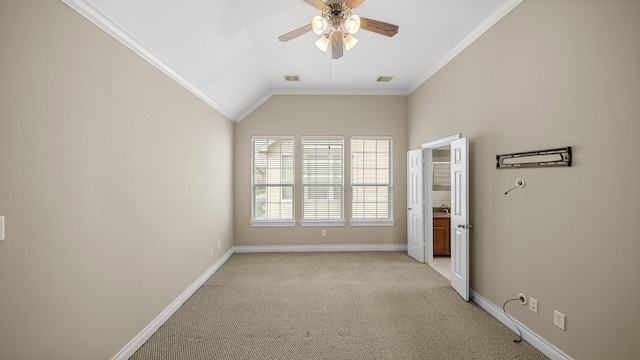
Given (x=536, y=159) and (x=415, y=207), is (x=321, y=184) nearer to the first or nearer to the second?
(x=415, y=207)

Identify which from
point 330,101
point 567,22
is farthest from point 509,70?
point 330,101

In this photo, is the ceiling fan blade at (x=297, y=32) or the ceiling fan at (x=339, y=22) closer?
the ceiling fan at (x=339, y=22)

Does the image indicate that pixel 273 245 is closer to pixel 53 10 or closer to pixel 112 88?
pixel 112 88

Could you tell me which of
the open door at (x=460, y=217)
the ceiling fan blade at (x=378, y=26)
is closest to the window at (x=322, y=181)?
the open door at (x=460, y=217)

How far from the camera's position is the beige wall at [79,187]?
140cm

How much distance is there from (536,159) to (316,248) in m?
3.88

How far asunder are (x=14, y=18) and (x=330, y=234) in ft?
15.6

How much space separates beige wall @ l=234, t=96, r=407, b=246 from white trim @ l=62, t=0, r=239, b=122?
76.1 inches

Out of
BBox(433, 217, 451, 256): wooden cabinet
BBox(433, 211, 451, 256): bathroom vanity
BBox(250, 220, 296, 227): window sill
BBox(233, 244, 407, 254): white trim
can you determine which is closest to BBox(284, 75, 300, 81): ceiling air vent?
BBox(250, 220, 296, 227): window sill

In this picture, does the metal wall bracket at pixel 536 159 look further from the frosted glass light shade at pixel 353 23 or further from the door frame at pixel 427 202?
the door frame at pixel 427 202

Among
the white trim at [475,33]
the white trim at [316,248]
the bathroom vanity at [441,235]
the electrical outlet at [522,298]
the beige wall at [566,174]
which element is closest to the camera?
the beige wall at [566,174]

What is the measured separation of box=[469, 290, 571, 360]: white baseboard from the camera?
217 centimetres

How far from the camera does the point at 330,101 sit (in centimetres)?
541

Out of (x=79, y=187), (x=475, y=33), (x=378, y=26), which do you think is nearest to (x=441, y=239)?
(x=475, y=33)
